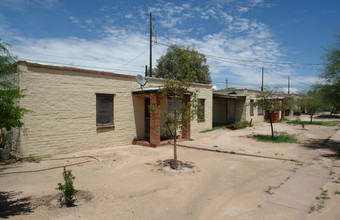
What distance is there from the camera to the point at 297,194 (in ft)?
16.2

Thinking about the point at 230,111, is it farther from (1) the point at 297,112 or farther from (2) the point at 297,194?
(2) the point at 297,194

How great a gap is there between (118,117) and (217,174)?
221 inches

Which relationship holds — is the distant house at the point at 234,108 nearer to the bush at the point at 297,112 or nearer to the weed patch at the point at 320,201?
the bush at the point at 297,112

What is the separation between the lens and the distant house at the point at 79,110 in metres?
7.95

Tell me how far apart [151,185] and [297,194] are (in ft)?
10.8

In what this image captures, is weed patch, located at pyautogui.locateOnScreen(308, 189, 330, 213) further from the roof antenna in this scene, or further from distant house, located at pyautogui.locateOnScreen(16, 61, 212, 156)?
the roof antenna

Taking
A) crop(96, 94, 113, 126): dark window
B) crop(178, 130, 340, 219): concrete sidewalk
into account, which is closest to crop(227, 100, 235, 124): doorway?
crop(96, 94, 113, 126): dark window

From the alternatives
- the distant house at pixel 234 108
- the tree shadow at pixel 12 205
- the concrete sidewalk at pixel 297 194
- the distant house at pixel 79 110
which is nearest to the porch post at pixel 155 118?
the distant house at pixel 79 110

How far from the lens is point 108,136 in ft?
33.3

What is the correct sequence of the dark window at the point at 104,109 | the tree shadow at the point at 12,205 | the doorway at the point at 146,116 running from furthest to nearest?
the doorway at the point at 146,116 → the dark window at the point at 104,109 → the tree shadow at the point at 12,205

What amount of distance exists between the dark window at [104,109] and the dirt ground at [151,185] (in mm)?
1434

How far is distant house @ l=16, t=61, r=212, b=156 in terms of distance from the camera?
7.95 m

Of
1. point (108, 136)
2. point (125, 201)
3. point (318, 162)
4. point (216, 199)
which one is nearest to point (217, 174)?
point (216, 199)

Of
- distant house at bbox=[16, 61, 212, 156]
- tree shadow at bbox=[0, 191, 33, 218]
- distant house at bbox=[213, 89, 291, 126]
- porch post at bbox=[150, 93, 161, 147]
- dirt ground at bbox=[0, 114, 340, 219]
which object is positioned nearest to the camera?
tree shadow at bbox=[0, 191, 33, 218]
